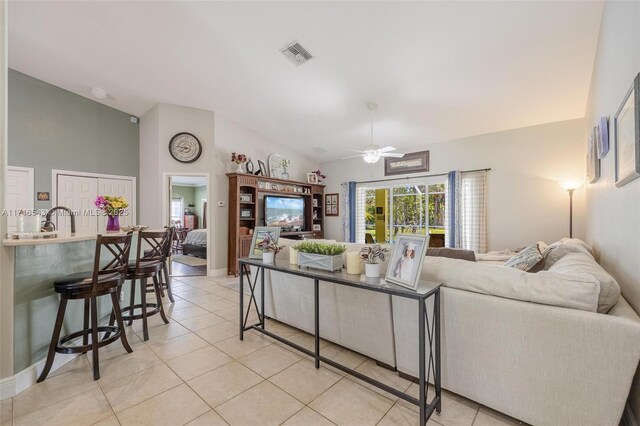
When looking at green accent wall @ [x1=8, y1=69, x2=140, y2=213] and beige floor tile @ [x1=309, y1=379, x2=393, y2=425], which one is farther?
green accent wall @ [x1=8, y1=69, x2=140, y2=213]

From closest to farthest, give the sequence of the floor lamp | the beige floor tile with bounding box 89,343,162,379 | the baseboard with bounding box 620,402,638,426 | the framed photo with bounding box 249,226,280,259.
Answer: the baseboard with bounding box 620,402,638,426 < the beige floor tile with bounding box 89,343,162,379 < the framed photo with bounding box 249,226,280,259 < the floor lamp

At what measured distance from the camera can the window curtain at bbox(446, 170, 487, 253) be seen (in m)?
5.30

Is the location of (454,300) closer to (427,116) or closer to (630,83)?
(630,83)

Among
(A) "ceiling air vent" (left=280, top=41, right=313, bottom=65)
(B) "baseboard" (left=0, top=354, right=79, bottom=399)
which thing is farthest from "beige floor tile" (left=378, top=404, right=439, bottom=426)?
(A) "ceiling air vent" (left=280, top=41, right=313, bottom=65)

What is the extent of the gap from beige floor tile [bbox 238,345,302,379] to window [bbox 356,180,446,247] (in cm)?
412

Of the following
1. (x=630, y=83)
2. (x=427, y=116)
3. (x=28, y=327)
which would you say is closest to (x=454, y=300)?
(x=630, y=83)

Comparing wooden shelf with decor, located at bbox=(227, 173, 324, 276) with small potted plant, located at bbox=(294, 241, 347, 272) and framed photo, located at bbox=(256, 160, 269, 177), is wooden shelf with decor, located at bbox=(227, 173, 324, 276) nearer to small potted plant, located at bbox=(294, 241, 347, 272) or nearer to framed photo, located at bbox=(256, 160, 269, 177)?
framed photo, located at bbox=(256, 160, 269, 177)

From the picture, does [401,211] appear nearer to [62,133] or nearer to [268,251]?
[268,251]

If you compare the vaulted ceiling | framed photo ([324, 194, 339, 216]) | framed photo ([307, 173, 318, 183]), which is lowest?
framed photo ([324, 194, 339, 216])

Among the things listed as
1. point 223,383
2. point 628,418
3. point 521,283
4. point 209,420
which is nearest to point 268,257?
point 223,383

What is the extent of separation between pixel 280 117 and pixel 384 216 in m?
3.49

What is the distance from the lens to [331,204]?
7.76 m

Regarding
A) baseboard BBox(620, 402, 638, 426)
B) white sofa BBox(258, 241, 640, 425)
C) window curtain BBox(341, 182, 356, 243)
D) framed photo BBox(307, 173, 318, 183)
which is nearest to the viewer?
white sofa BBox(258, 241, 640, 425)

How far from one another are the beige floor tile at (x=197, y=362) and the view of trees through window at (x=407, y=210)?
16.2ft
